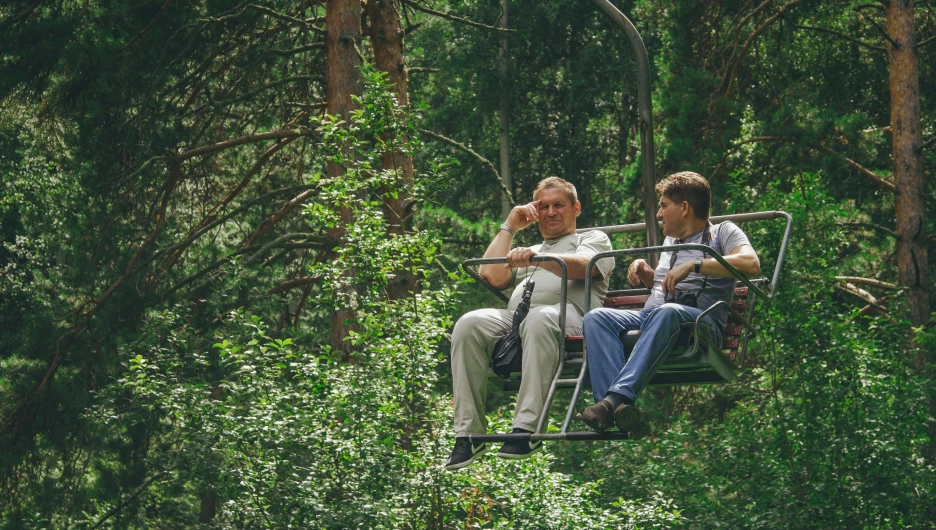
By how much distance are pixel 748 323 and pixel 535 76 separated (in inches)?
772

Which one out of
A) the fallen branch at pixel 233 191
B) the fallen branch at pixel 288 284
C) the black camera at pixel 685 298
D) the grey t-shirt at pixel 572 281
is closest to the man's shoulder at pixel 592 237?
the grey t-shirt at pixel 572 281

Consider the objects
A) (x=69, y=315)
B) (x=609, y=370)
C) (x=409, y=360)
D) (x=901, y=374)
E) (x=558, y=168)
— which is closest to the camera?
(x=609, y=370)

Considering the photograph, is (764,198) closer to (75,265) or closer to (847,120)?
(847,120)

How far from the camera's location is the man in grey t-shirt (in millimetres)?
5684

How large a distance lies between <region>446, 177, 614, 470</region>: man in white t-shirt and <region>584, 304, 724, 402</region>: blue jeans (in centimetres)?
23

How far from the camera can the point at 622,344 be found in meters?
5.99

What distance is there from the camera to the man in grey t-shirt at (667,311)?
5.68 meters

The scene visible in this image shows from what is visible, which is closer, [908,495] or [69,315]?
[908,495]

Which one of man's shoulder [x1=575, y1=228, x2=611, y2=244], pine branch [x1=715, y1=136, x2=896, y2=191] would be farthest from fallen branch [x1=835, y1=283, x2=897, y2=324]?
man's shoulder [x1=575, y1=228, x2=611, y2=244]

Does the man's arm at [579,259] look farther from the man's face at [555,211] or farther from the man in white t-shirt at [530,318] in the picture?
the man's face at [555,211]

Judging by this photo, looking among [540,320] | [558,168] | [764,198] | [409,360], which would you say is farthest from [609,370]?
[558,168]

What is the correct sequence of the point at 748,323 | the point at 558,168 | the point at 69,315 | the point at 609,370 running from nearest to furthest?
the point at 609,370 < the point at 748,323 < the point at 69,315 < the point at 558,168

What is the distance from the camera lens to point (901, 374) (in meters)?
12.8

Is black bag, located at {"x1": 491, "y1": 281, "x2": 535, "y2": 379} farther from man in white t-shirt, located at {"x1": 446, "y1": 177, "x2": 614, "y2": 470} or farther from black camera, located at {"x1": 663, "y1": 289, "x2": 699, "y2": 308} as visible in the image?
black camera, located at {"x1": 663, "y1": 289, "x2": 699, "y2": 308}
